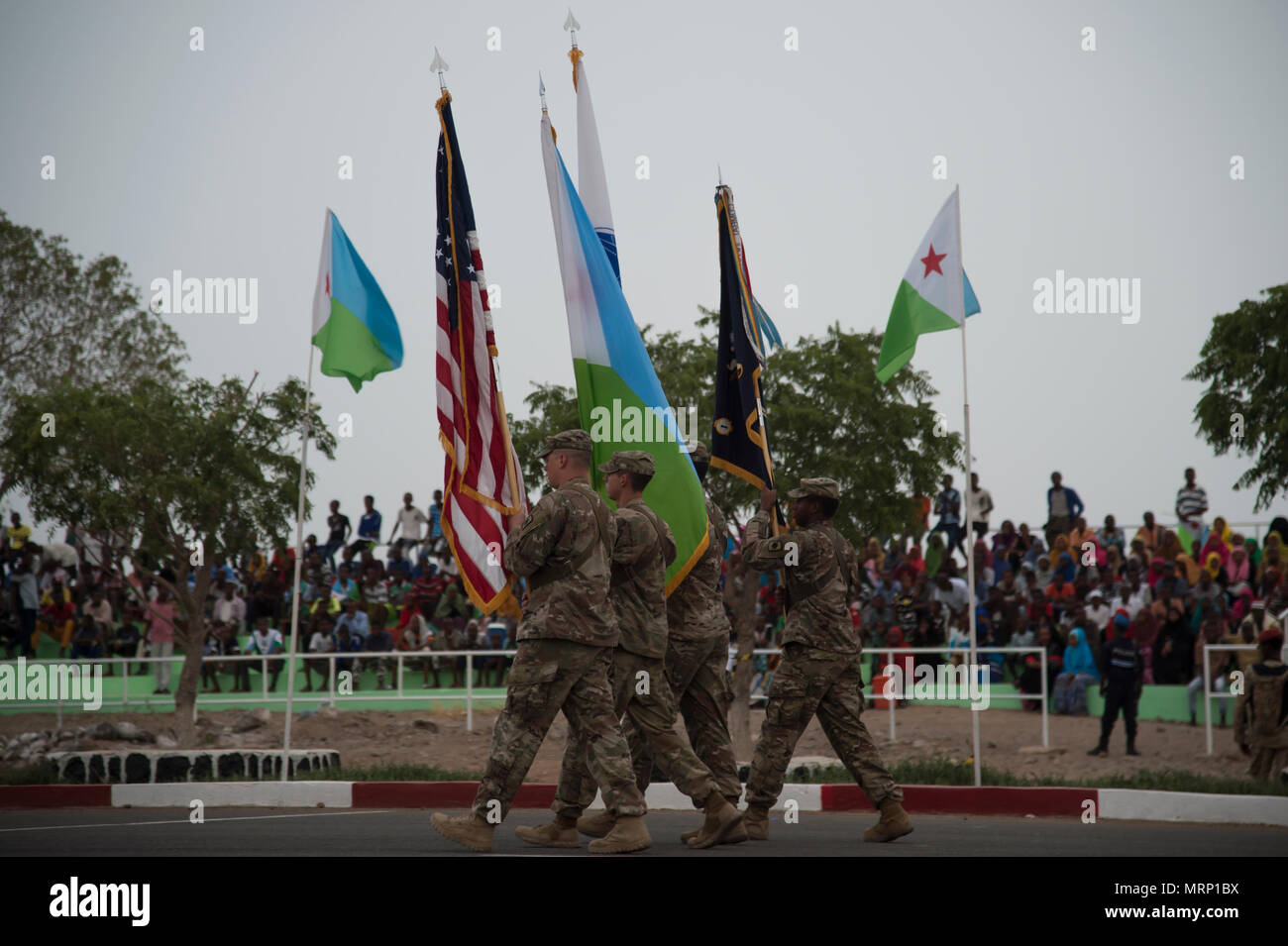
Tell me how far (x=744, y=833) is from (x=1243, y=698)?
7.01m

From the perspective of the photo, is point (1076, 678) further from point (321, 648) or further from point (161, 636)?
point (161, 636)

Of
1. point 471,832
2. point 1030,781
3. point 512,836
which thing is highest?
point 471,832

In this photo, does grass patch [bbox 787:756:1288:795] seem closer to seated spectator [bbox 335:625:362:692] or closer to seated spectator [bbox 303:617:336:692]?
seated spectator [bbox 335:625:362:692]

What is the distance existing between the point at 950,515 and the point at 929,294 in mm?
9094

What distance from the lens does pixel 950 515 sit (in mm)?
21266

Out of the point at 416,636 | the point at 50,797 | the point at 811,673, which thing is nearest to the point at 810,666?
the point at 811,673

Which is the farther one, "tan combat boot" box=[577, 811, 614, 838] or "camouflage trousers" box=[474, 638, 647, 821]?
"tan combat boot" box=[577, 811, 614, 838]

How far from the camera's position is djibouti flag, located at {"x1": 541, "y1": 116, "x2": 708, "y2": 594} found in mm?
9102

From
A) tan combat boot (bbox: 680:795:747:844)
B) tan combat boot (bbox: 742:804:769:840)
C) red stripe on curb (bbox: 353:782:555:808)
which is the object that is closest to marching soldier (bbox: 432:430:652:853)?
tan combat boot (bbox: 680:795:747:844)

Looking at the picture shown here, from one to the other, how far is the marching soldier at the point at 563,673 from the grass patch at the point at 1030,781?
4996mm

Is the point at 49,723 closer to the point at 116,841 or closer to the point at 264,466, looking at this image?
the point at 264,466

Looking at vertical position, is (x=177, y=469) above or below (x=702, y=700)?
above
